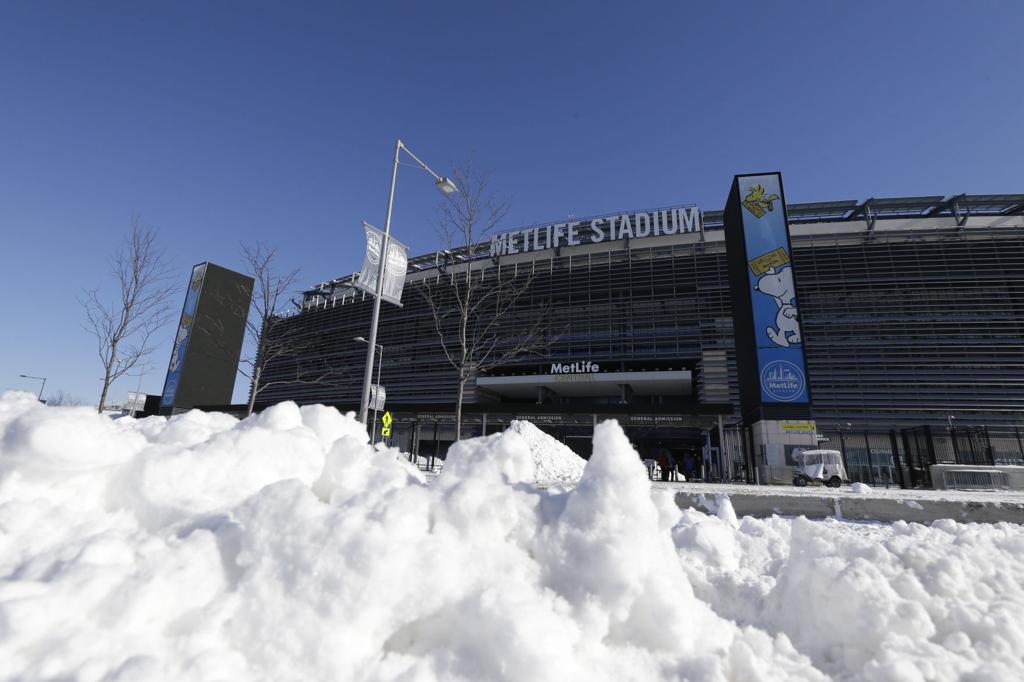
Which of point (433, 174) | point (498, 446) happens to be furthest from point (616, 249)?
point (498, 446)

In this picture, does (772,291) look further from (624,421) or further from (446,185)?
(446,185)

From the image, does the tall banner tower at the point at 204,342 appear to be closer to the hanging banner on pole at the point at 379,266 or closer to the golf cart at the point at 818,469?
the hanging banner on pole at the point at 379,266

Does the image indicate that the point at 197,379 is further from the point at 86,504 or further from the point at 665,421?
the point at 86,504

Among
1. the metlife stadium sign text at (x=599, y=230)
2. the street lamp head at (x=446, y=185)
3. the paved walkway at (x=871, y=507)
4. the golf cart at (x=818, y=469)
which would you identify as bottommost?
the paved walkway at (x=871, y=507)

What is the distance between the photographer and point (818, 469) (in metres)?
17.9

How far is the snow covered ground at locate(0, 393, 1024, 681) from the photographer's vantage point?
5.62ft

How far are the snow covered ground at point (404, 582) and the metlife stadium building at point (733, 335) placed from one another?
837 inches

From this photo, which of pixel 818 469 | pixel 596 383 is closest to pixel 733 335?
pixel 596 383

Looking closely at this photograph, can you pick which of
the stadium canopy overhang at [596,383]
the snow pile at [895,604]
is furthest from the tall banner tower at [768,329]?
the snow pile at [895,604]

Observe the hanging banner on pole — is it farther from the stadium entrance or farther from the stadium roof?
the stadium roof

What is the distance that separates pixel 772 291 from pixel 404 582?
891 inches

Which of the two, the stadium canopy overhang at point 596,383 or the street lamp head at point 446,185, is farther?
the stadium canopy overhang at point 596,383

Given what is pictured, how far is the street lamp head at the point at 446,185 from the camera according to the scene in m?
11.6

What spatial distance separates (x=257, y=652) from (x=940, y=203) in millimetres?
53989
